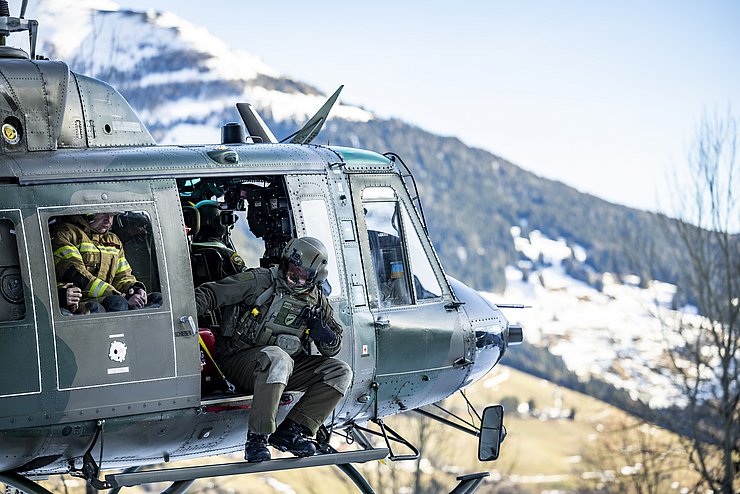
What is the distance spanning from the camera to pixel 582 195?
17150 cm

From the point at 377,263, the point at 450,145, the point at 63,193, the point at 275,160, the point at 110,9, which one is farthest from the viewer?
the point at 450,145

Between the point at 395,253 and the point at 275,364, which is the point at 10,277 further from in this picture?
the point at 395,253

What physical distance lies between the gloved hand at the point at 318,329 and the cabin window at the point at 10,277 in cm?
195

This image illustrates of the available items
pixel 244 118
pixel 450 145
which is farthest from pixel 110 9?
pixel 450 145

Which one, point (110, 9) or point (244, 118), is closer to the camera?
point (244, 118)

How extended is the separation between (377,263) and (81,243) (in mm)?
2603

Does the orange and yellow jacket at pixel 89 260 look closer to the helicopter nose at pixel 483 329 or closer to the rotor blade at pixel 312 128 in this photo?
the rotor blade at pixel 312 128

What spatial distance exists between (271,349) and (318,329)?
37cm

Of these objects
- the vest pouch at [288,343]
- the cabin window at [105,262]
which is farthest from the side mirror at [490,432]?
the cabin window at [105,262]

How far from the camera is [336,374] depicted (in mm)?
7883

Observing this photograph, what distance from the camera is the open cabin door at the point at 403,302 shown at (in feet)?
28.8

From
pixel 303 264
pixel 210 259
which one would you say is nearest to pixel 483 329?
pixel 210 259

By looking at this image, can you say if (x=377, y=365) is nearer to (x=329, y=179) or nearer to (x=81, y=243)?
(x=329, y=179)

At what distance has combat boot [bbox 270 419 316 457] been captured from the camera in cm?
774
